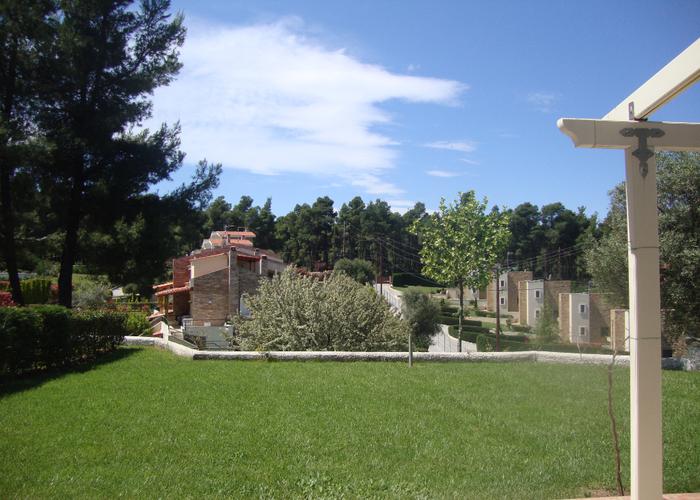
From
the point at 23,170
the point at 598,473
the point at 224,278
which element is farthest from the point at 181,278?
the point at 598,473

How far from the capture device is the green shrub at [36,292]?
26578mm

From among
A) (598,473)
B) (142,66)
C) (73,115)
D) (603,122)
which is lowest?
Answer: (598,473)

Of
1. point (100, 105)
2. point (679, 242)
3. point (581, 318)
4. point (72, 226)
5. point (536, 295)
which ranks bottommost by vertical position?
point (581, 318)

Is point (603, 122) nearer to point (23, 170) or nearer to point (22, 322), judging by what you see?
point (22, 322)

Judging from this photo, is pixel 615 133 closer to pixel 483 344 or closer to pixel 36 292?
pixel 483 344

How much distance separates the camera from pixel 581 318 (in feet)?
108

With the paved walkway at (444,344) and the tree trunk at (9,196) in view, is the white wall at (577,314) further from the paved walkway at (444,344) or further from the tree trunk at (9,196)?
the tree trunk at (9,196)

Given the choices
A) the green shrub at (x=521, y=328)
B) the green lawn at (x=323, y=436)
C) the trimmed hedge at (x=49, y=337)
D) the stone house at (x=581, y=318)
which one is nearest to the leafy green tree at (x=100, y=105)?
the trimmed hedge at (x=49, y=337)

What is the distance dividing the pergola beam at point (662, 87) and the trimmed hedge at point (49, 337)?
893cm

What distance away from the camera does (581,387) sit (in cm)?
877

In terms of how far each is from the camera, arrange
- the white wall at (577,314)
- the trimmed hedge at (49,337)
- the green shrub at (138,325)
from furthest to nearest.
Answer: the white wall at (577,314) → the green shrub at (138,325) → the trimmed hedge at (49,337)

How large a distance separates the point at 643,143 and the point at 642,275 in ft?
3.17

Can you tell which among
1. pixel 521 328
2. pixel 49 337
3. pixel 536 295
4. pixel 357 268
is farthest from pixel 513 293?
pixel 49 337

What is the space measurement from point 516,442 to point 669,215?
36.6 ft
